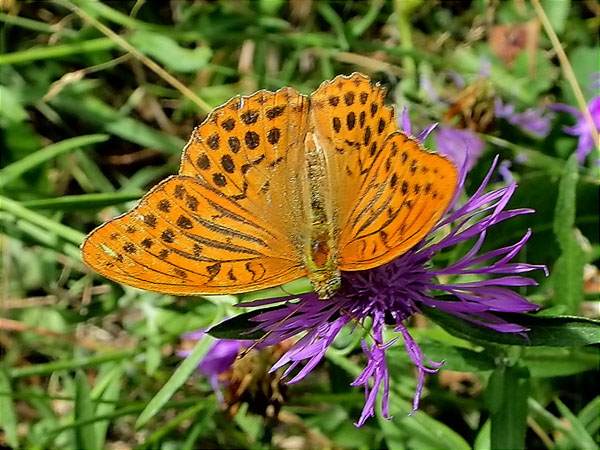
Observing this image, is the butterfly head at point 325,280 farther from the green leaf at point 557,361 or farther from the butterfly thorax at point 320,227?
the green leaf at point 557,361

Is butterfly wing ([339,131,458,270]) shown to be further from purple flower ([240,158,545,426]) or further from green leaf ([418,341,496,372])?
green leaf ([418,341,496,372])

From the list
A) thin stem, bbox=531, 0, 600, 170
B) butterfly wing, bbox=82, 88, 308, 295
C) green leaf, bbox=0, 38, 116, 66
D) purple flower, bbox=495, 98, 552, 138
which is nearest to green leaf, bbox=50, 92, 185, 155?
green leaf, bbox=0, 38, 116, 66

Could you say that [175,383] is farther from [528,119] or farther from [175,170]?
[528,119]

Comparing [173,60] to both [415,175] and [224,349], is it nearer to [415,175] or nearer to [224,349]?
[224,349]

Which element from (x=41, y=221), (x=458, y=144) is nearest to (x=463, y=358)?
(x=458, y=144)

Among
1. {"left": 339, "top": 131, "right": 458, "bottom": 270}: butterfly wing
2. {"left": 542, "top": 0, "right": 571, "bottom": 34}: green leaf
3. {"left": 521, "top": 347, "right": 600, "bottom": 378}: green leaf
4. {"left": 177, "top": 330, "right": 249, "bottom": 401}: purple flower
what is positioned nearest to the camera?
{"left": 339, "top": 131, "right": 458, "bottom": 270}: butterfly wing

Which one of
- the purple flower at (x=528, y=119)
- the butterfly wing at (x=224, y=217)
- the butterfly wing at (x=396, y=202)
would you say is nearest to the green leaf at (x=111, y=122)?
the purple flower at (x=528, y=119)
